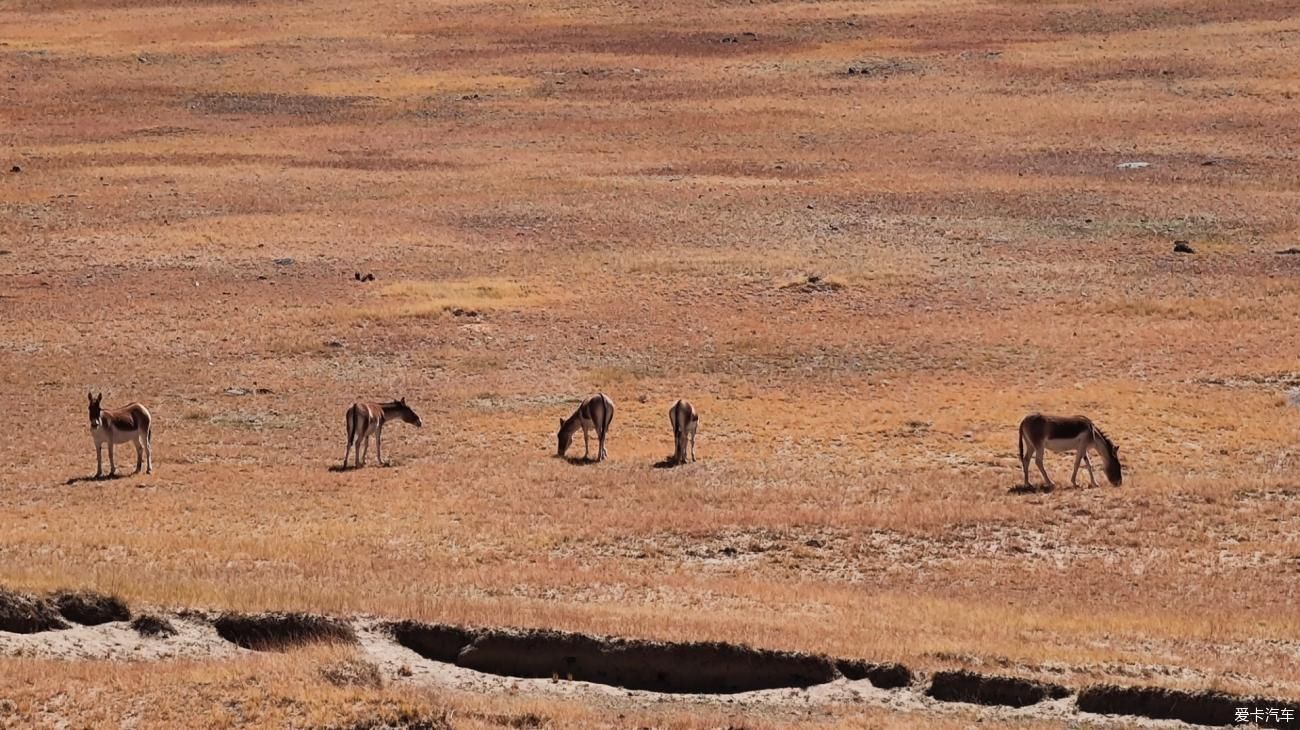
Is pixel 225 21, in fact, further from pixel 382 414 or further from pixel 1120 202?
pixel 382 414

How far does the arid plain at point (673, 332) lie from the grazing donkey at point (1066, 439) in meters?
0.50

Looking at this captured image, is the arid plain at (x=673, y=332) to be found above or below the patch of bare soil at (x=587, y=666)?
above

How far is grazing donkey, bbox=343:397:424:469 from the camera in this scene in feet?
97.2

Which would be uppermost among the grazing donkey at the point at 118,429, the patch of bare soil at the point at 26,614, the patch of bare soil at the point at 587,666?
the grazing donkey at the point at 118,429

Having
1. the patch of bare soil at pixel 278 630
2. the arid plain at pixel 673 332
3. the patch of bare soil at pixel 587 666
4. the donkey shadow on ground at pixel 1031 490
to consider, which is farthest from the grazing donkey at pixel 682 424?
the patch of bare soil at pixel 278 630

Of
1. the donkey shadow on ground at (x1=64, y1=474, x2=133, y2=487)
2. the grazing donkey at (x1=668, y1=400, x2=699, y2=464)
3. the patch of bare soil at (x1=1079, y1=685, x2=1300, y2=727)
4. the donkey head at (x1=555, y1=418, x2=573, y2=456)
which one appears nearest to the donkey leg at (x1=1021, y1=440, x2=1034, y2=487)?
the grazing donkey at (x1=668, y1=400, x2=699, y2=464)

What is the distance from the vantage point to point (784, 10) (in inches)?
3853

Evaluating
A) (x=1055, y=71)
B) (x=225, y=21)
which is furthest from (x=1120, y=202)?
(x=225, y=21)

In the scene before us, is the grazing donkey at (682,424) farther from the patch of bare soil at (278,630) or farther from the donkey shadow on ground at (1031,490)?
the patch of bare soil at (278,630)

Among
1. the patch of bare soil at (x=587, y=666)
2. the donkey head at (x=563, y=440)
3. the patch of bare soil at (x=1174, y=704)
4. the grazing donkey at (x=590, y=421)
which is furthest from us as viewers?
the donkey head at (x=563, y=440)

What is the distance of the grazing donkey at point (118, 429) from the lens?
92.4ft

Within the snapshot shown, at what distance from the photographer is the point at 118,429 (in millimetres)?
28328

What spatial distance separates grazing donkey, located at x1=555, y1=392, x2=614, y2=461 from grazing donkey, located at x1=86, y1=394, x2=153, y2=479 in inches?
271

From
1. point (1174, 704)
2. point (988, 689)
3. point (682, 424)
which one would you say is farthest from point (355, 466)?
point (1174, 704)
